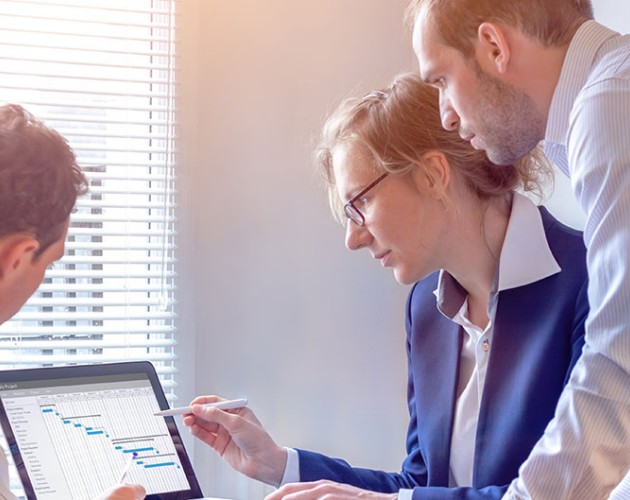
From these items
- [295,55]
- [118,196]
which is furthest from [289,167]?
[118,196]

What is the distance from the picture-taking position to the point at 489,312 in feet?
5.77

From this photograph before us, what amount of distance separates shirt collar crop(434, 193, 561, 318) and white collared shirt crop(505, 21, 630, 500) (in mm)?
394

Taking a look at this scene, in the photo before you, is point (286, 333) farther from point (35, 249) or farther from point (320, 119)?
point (35, 249)

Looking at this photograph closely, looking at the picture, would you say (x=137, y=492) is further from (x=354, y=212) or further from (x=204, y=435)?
(x=354, y=212)

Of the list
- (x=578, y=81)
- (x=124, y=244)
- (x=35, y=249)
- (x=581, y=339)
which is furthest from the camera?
(x=124, y=244)

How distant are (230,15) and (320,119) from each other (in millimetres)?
346

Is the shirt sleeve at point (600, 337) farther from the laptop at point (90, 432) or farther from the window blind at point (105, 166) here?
the window blind at point (105, 166)

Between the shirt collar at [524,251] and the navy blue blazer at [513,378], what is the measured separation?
0.06ft

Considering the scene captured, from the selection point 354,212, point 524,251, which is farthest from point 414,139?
point 524,251

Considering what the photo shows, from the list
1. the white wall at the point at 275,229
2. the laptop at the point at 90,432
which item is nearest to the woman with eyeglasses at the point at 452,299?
the laptop at the point at 90,432

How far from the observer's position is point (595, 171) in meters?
1.27

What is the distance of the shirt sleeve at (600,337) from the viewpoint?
1251 mm

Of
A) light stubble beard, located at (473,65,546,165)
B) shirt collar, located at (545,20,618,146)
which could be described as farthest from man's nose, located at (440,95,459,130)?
shirt collar, located at (545,20,618,146)

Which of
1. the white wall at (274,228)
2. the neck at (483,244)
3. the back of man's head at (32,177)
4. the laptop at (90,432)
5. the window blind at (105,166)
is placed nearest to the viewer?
the back of man's head at (32,177)
